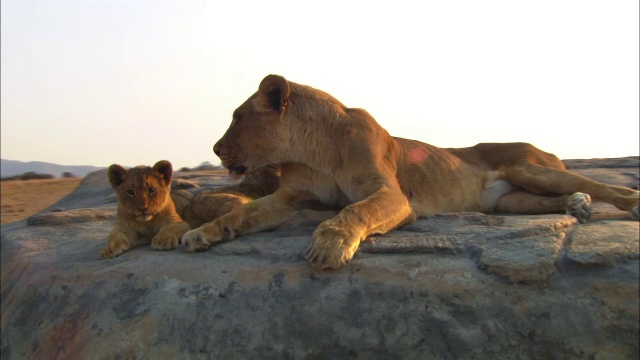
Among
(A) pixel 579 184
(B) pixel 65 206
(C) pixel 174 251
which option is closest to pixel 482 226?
(A) pixel 579 184

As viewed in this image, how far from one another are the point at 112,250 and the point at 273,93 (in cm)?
147

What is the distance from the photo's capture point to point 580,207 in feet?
12.4

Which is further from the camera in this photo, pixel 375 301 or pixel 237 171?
pixel 237 171

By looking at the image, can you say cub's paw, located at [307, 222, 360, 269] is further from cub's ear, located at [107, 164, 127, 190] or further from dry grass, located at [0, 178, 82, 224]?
dry grass, located at [0, 178, 82, 224]

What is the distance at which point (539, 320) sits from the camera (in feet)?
8.64

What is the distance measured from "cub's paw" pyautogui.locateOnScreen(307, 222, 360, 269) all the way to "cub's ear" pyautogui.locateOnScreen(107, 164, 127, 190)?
1.79 m

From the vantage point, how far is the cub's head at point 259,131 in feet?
13.9

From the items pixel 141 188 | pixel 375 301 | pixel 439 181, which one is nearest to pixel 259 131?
pixel 141 188

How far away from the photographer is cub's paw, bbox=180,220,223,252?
3578 mm

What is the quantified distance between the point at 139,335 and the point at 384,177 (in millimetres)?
1748

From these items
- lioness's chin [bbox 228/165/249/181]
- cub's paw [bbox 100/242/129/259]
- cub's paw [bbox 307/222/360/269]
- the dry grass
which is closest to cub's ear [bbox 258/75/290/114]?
lioness's chin [bbox 228/165/249/181]

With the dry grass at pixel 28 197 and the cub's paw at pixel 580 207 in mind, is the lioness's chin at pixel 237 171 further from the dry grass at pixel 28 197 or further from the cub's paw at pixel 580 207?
the dry grass at pixel 28 197

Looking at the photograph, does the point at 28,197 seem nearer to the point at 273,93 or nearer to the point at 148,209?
the point at 148,209

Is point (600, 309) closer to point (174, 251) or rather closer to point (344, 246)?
point (344, 246)
